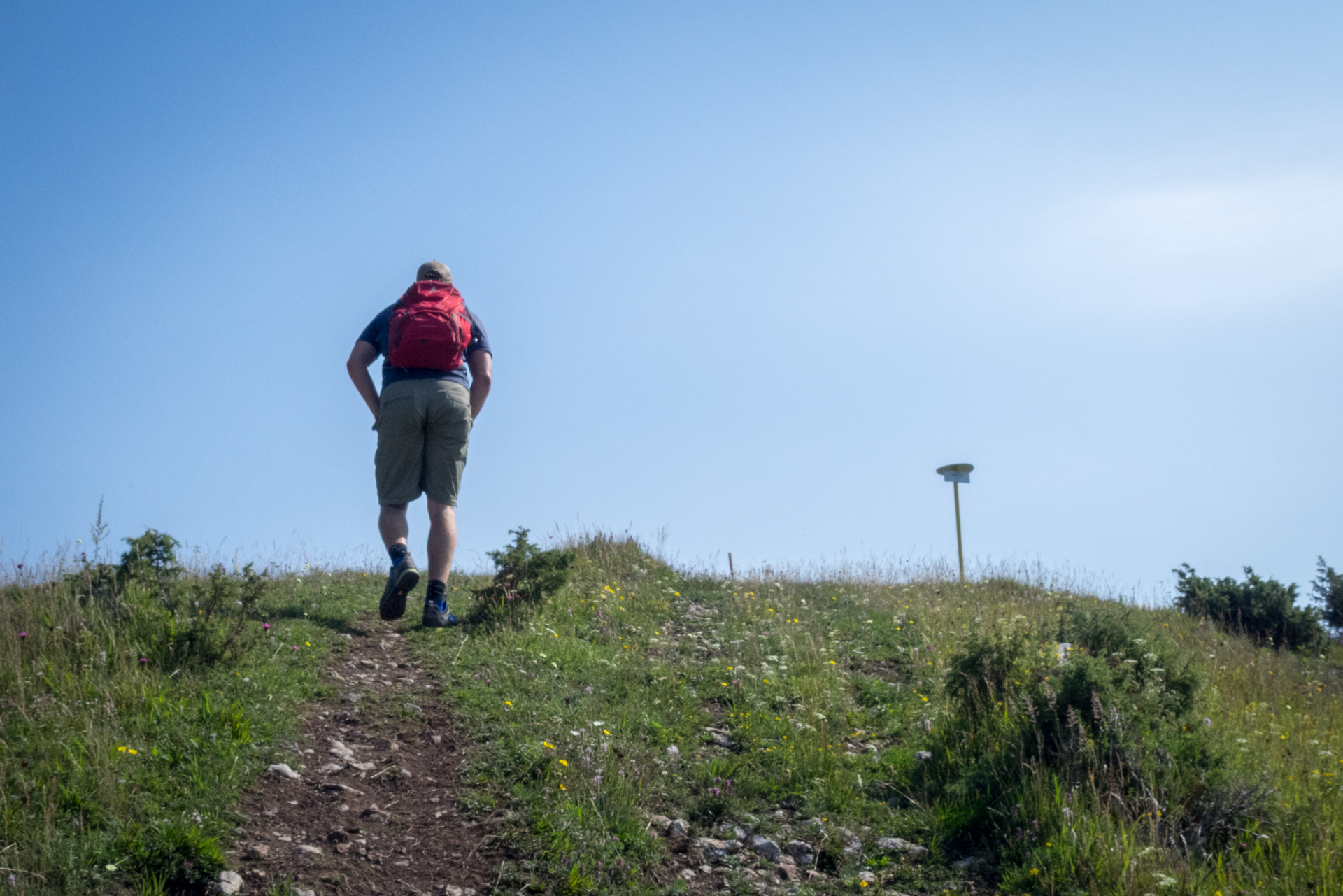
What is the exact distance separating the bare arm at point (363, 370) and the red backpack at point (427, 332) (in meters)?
0.32

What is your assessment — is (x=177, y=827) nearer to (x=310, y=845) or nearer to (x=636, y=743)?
(x=310, y=845)

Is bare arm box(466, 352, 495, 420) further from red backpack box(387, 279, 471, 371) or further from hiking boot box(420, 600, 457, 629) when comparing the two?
hiking boot box(420, 600, 457, 629)

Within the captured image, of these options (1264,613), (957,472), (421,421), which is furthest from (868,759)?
(1264,613)

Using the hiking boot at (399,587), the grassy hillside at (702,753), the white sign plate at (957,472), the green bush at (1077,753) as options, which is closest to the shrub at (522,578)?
the grassy hillside at (702,753)

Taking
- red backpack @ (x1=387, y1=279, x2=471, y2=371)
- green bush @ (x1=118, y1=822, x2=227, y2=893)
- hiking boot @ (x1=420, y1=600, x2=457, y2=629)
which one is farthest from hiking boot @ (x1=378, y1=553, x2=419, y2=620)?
green bush @ (x1=118, y1=822, x2=227, y2=893)

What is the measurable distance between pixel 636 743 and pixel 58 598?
4069mm

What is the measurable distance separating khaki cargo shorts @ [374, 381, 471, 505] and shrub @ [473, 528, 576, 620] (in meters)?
1.10

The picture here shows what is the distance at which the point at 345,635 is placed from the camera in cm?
676

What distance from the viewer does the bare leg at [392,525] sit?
22.2 feet

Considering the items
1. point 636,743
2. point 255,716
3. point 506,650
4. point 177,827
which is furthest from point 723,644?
point 177,827

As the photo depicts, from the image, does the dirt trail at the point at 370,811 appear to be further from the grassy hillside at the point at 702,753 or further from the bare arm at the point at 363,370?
the bare arm at the point at 363,370

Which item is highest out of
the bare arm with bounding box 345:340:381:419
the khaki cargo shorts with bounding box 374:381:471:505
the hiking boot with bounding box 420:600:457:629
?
the bare arm with bounding box 345:340:381:419

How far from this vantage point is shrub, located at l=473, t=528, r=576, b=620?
7.47m

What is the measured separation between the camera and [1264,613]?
13086mm
